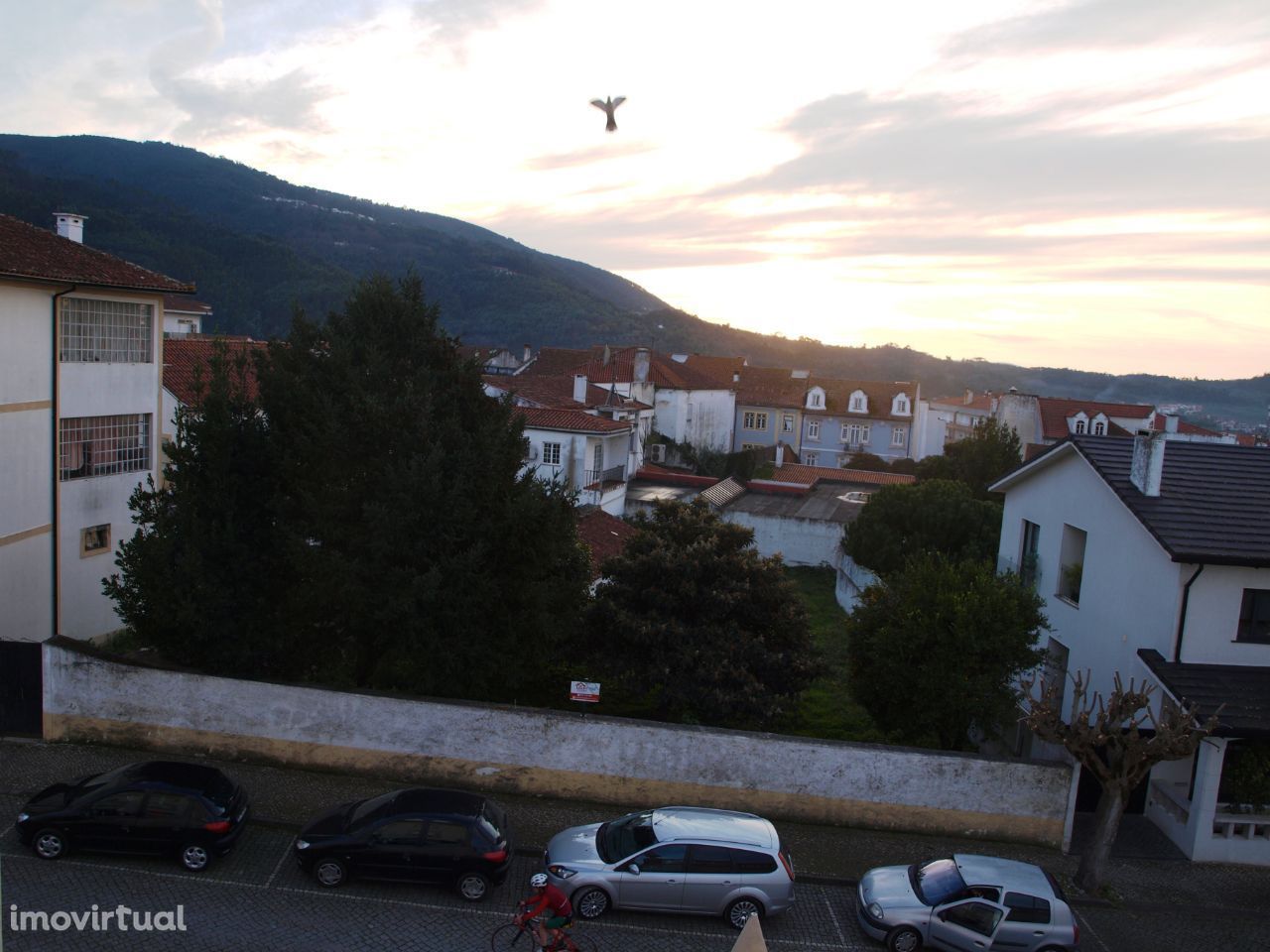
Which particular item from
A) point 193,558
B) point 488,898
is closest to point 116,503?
point 193,558

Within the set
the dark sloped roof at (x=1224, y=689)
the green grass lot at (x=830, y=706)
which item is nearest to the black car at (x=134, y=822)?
the green grass lot at (x=830, y=706)

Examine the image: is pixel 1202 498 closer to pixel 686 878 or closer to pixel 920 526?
pixel 686 878

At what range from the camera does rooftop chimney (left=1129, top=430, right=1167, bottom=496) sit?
16.8 m

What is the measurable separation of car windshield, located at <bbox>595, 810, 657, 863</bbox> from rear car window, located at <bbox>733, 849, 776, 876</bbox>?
1078mm

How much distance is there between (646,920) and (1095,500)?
1184 cm

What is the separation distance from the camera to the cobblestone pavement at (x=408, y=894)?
36.3 feet

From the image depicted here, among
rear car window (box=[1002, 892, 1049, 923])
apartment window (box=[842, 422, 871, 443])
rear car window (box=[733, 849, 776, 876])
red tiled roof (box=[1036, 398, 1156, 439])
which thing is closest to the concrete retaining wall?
rear car window (box=[733, 849, 776, 876])

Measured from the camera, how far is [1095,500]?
18.3 m

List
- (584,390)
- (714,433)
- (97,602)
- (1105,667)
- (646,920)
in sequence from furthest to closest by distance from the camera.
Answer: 1. (714,433)
2. (584,390)
3. (97,602)
4. (1105,667)
5. (646,920)

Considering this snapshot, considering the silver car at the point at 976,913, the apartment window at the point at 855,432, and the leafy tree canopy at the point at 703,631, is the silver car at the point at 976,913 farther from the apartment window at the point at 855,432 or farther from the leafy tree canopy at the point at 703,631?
the apartment window at the point at 855,432

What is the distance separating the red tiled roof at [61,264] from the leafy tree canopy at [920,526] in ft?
75.4

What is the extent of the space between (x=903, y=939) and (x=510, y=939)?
481cm

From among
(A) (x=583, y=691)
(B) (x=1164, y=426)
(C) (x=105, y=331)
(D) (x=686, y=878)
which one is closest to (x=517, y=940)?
(D) (x=686, y=878)

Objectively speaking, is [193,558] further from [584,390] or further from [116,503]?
[584,390]
